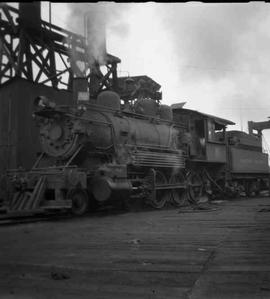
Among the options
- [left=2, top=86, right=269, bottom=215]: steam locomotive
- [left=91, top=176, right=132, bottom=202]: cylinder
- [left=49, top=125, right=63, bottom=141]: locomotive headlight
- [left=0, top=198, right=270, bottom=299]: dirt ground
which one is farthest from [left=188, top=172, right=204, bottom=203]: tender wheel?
[left=0, top=198, right=270, bottom=299]: dirt ground

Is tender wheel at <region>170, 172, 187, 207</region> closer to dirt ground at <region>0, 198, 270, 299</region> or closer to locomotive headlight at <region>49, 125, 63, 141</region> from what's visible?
locomotive headlight at <region>49, 125, 63, 141</region>

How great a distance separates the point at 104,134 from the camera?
493 inches

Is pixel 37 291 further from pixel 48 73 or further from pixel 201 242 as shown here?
pixel 48 73

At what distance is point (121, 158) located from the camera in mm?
12695

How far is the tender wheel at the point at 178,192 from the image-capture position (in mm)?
14992

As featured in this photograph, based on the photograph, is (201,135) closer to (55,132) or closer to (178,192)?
(178,192)

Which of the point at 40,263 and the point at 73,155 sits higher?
the point at 73,155

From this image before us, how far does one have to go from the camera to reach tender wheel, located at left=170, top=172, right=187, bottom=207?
15.0 meters

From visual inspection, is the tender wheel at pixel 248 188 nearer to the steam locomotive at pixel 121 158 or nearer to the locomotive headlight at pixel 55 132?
the steam locomotive at pixel 121 158

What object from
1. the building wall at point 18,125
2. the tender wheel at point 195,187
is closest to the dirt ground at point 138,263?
the tender wheel at point 195,187

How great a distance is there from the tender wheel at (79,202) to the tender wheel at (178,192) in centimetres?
431

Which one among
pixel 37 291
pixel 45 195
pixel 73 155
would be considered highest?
pixel 73 155

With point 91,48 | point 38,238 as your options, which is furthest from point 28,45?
point 38,238

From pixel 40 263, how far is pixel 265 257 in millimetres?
2446
